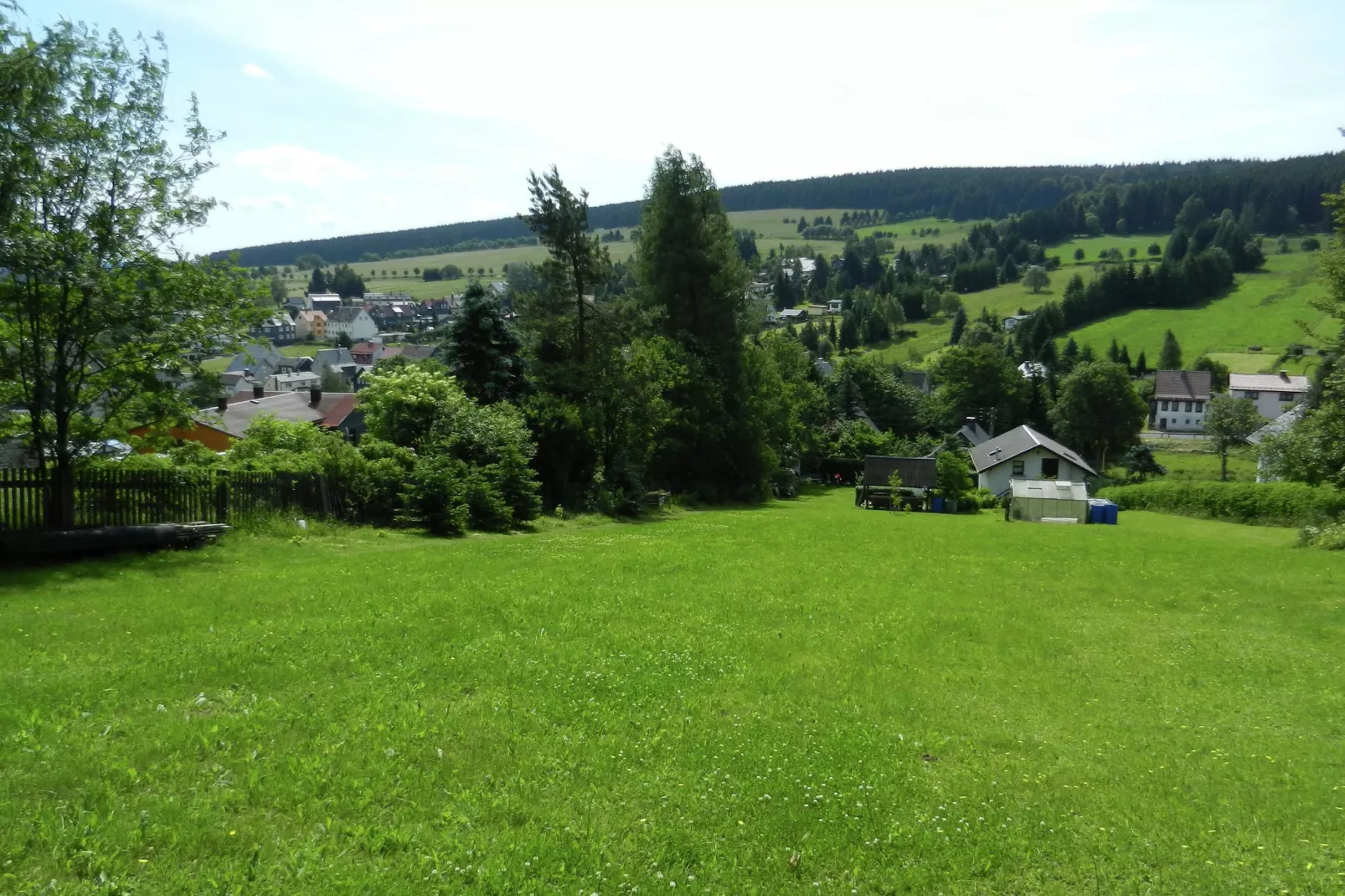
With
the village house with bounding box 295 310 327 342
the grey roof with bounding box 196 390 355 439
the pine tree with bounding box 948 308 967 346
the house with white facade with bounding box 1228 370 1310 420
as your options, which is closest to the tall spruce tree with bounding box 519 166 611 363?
the grey roof with bounding box 196 390 355 439

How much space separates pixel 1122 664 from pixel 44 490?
2031 centimetres

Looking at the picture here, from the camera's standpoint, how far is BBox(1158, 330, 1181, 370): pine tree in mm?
130625

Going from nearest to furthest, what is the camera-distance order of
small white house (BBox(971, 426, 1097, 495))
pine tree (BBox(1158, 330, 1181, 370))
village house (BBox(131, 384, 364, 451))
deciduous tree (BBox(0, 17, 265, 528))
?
deciduous tree (BBox(0, 17, 265, 528)) < village house (BBox(131, 384, 364, 451)) < small white house (BBox(971, 426, 1097, 495)) < pine tree (BBox(1158, 330, 1181, 370))

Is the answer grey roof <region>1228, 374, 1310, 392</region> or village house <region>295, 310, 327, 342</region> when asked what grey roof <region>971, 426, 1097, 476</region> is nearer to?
grey roof <region>1228, 374, 1310, 392</region>

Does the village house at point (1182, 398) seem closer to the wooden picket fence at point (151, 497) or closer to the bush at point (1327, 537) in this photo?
the bush at point (1327, 537)

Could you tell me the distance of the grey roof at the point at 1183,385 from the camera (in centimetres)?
12062

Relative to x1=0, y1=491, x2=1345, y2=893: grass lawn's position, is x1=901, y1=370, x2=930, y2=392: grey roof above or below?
above

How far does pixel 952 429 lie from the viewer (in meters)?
106

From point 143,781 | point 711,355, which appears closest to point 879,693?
point 143,781

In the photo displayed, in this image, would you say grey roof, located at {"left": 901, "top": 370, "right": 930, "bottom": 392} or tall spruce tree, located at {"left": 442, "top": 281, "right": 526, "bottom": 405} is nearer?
tall spruce tree, located at {"left": 442, "top": 281, "right": 526, "bottom": 405}

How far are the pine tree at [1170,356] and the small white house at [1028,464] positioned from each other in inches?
2615

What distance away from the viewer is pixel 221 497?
66.5 feet

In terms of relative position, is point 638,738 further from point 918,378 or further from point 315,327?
point 315,327

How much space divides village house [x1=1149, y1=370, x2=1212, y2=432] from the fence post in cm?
12894
